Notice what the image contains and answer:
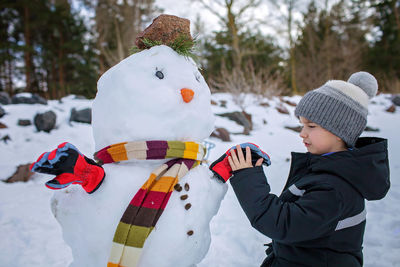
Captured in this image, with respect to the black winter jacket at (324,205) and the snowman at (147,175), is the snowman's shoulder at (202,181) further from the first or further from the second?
the black winter jacket at (324,205)

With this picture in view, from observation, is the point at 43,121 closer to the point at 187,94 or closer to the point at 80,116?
the point at 80,116

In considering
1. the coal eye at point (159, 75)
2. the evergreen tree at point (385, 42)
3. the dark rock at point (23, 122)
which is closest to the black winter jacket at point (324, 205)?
the coal eye at point (159, 75)

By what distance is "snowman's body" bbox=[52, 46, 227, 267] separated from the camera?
0.94 metres

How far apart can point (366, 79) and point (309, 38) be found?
1437 cm

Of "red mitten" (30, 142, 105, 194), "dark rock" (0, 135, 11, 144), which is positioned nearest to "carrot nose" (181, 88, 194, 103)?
"red mitten" (30, 142, 105, 194)

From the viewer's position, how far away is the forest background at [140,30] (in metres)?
10.1

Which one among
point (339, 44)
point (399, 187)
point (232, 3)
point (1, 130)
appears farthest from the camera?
point (339, 44)

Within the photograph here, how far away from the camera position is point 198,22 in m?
10.3

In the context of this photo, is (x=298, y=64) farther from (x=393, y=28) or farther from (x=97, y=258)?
(x=97, y=258)

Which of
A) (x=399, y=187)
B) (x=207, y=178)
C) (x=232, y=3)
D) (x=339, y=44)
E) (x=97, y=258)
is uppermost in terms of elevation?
(x=232, y=3)

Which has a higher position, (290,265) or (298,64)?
(298,64)

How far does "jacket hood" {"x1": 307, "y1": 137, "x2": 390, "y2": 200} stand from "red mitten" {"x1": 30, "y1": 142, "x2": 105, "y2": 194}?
0.93 meters

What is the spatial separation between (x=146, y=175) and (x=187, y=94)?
404 mm

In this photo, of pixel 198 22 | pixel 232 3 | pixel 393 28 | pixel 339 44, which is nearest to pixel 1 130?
pixel 198 22
